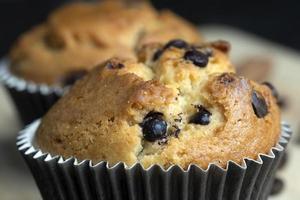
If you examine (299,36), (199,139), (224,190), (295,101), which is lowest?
(299,36)

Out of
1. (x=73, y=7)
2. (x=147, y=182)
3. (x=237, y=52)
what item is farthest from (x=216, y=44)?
(x=237, y=52)

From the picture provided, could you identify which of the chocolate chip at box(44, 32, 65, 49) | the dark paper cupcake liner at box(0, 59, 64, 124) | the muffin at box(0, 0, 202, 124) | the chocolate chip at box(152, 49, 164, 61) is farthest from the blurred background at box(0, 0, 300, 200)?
the chocolate chip at box(152, 49, 164, 61)

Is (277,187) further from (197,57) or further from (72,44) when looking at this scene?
(72,44)

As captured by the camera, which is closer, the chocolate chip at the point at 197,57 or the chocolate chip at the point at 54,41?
the chocolate chip at the point at 197,57

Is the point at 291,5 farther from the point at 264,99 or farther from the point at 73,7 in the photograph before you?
the point at 264,99

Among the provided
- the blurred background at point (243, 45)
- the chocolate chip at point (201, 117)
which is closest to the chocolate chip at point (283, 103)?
the blurred background at point (243, 45)

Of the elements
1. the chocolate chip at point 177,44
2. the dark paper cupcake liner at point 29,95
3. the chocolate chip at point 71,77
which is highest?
the chocolate chip at point 177,44

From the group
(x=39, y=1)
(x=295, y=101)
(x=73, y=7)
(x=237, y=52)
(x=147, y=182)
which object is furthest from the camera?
(x=39, y=1)

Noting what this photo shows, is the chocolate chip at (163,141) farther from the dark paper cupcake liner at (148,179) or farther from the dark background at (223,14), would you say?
the dark background at (223,14)
